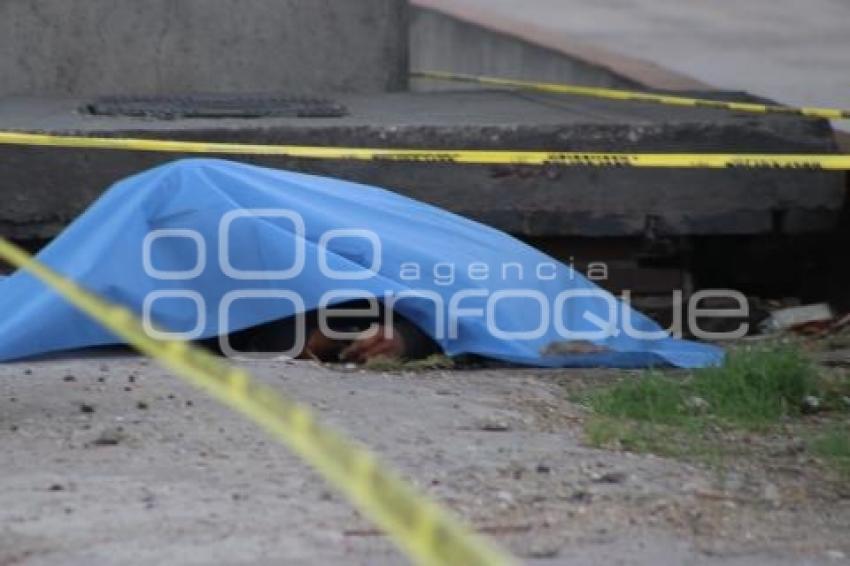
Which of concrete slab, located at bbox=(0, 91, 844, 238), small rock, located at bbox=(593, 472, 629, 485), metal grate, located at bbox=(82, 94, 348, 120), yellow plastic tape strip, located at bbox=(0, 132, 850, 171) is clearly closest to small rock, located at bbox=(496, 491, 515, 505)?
small rock, located at bbox=(593, 472, 629, 485)

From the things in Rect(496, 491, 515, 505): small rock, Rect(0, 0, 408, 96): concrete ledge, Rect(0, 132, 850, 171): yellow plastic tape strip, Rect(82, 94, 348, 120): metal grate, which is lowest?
Rect(496, 491, 515, 505): small rock

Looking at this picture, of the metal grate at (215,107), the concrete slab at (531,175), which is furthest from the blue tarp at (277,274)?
the metal grate at (215,107)

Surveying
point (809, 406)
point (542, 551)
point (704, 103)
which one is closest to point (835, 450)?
point (809, 406)

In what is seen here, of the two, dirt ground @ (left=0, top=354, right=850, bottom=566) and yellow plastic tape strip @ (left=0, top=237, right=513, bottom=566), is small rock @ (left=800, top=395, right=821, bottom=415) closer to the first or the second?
dirt ground @ (left=0, top=354, right=850, bottom=566)

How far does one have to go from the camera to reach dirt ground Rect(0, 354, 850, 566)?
189 inches

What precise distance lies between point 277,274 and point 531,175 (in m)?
1.77

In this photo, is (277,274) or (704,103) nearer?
(277,274)

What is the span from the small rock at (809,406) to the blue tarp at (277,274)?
65 centimetres

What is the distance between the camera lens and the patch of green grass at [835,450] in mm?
5926

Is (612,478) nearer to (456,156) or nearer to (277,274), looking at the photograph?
(277,274)

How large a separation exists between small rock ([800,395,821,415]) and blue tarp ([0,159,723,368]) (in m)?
0.65

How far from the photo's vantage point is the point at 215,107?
9469mm

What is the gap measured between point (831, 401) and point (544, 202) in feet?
7.15

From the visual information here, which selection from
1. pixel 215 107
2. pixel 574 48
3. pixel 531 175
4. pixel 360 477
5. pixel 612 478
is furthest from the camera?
pixel 574 48
